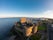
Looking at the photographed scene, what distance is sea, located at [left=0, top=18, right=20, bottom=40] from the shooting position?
5.45 ft

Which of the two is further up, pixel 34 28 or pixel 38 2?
pixel 38 2

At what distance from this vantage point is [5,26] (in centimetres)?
168

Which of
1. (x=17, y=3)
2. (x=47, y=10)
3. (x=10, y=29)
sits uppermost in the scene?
(x=17, y=3)

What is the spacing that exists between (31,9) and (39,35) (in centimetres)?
44

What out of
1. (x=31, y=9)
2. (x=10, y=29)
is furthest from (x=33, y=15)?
(x=10, y=29)

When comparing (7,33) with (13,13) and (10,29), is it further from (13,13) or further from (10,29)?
(13,13)

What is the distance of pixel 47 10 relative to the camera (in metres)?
1.70

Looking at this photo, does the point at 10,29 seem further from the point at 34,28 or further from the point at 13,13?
the point at 34,28

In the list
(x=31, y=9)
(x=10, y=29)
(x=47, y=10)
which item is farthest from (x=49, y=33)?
(x=10, y=29)

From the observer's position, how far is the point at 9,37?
1.68 meters

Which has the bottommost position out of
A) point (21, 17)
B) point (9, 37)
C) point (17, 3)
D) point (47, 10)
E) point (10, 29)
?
point (9, 37)

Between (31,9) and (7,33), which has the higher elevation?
(31,9)

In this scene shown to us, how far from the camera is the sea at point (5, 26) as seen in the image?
1.66m

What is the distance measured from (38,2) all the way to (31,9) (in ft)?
0.53
